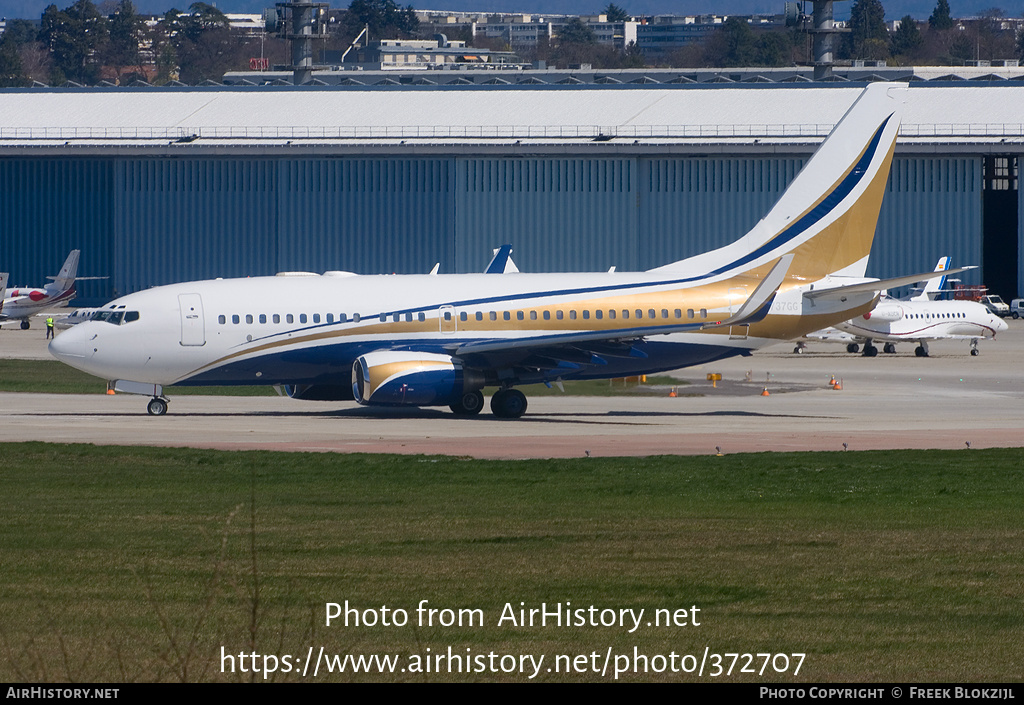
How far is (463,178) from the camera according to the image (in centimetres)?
9900

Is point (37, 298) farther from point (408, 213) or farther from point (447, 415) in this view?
point (447, 415)

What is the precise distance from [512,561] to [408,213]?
83.3 metres

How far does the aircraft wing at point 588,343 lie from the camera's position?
40438 mm

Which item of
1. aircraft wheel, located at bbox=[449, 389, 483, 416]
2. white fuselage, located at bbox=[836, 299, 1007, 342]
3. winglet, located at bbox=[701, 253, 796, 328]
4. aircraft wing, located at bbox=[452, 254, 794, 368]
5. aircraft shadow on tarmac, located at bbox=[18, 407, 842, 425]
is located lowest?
aircraft shadow on tarmac, located at bbox=[18, 407, 842, 425]

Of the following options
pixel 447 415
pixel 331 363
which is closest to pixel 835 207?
pixel 447 415

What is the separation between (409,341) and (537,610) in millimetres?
27577

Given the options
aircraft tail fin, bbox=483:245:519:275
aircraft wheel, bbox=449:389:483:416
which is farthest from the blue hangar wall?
aircraft wheel, bbox=449:389:483:416

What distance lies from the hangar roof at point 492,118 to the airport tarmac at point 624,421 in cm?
4173

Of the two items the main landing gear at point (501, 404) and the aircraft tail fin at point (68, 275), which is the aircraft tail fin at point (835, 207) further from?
the aircraft tail fin at point (68, 275)

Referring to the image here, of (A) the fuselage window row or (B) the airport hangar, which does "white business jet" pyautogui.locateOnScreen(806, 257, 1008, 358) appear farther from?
(A) the fuselage window row

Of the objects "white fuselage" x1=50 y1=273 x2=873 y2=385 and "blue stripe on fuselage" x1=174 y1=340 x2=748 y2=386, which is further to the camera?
"blue stripe on fuselage" x1=174 y1=340 x2=748 y2=386

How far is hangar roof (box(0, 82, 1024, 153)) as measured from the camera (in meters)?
97.7

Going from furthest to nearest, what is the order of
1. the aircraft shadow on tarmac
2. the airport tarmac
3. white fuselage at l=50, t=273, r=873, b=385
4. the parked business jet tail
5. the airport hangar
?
the airport hangar
the parked business jet tail
the aircraft shadow on tarmac
white fuselage at l=50, t=273, r=873, b=385
the airport tarmac

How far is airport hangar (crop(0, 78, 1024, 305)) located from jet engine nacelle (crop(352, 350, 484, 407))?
5623 centimetres
